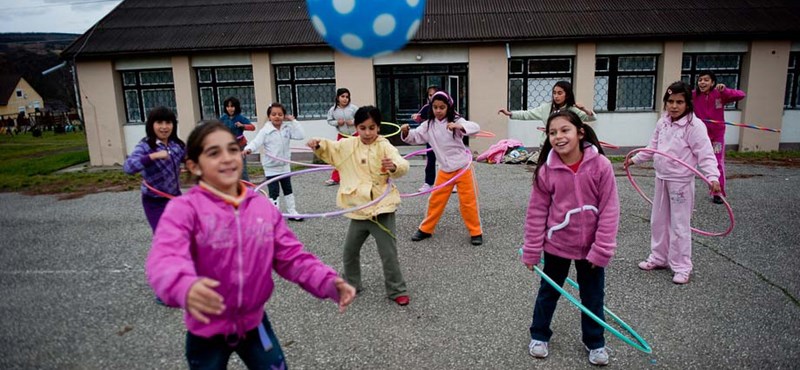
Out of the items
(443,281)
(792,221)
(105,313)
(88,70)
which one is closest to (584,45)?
(792,221)

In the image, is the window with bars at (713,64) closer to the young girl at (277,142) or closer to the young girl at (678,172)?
the young girl at (678,172)

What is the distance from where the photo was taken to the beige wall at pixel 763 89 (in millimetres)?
12984

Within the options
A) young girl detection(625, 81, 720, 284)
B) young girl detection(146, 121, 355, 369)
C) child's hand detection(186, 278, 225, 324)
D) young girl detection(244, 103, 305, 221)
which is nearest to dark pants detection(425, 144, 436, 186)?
young girl detection(244, 103, 305, 221)

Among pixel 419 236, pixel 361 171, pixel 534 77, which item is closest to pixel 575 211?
pixel 361 171

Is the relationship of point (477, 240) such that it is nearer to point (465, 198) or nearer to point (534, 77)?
point (465, 198)

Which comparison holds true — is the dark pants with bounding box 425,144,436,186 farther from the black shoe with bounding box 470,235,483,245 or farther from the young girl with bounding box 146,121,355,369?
the young girl with bounding box 146,121,355,369

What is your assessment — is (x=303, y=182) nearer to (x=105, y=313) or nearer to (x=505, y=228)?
(x=505, y=228)

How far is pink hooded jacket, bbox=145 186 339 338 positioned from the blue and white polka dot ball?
5.03 feet

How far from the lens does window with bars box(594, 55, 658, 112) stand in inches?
527

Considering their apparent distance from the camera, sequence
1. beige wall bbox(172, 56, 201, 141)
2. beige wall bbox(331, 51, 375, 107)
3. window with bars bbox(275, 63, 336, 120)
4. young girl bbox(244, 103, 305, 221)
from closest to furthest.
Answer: young girl bbox(244, 103, 305, 221) < beige wall bbox(331, 51, 375, 107) < beige wall bbox(172, 56, 201, 141) < window with bars bbox(275, 63, 336, 120)

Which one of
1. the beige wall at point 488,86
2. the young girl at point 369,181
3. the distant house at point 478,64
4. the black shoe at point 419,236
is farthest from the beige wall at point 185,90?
the young girl at point 369,181

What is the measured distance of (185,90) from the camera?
1386 cm

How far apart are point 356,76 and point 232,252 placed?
11713 mm

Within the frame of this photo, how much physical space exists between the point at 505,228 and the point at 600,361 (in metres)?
3.16
